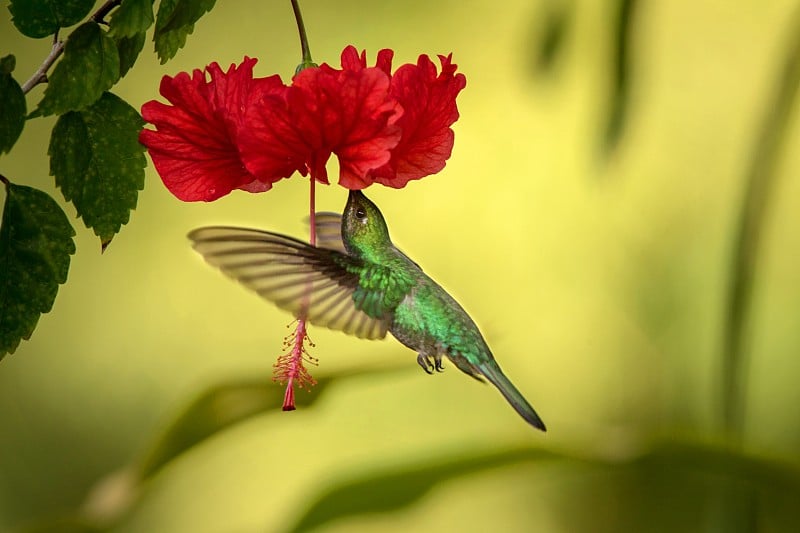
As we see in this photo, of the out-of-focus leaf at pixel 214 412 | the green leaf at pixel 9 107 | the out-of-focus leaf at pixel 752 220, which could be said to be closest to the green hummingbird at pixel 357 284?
the green leaf at pixel 9 107

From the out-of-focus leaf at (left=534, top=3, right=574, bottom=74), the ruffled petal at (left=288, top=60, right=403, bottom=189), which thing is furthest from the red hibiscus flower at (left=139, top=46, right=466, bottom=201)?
the out-of-focus leaf at (left=534, top=3, right=574, bottom=74)

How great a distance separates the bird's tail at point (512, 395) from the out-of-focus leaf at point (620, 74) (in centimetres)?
54

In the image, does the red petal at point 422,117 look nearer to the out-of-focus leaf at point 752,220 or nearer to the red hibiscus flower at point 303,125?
the red hibiscus flower at point 303,125

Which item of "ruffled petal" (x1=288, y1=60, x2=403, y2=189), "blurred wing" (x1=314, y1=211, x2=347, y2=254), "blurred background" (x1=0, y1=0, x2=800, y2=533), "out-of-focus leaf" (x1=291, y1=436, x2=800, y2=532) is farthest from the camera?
"blurred background" (x1=0, y1=0, x2=800, y2=533)

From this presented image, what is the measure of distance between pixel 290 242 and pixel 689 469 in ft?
2.87

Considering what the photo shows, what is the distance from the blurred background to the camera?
1.15 m

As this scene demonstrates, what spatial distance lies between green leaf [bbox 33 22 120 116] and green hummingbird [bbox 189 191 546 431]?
Result: 9 centimetres

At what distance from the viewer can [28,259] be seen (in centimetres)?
49

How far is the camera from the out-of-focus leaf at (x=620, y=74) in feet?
3.38

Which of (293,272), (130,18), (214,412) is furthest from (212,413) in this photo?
(130,18)

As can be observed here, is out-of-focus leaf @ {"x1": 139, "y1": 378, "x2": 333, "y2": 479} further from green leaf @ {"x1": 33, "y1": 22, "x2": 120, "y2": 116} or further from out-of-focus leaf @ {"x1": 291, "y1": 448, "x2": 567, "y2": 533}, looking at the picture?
green leaf @ {"x1": 33, "y1": 22, "x2": 120, "y2": 116}

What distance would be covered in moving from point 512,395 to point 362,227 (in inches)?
5.4

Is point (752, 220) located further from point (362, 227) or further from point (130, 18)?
point (130, 18)

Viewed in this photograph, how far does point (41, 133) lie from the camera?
45.4 inches
